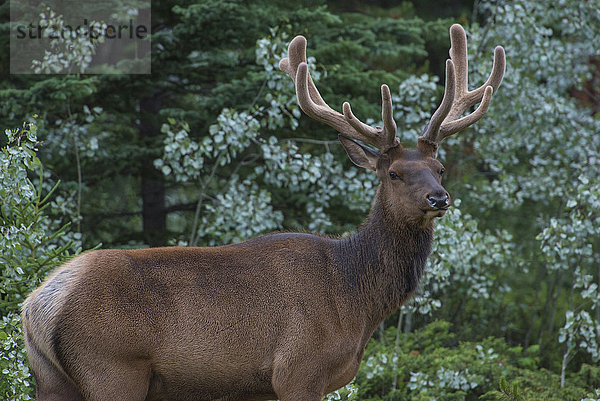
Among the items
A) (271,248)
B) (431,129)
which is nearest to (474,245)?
(431,129)

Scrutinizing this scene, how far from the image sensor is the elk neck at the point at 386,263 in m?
5.21

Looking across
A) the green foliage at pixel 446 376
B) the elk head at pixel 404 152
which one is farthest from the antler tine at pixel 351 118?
the green foliage at pixel 446 376

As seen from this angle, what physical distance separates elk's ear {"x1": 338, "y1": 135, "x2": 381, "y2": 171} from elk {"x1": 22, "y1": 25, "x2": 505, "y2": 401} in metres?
0.02

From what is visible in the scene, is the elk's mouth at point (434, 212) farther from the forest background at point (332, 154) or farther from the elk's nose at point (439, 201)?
the forest background at point (332, 154)

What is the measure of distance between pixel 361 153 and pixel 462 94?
1116 mm

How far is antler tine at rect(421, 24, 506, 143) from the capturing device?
5570 millimetres

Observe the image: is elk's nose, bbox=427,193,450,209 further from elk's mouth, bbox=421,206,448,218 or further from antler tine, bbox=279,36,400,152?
antler tine, bbox=279,36,400,152

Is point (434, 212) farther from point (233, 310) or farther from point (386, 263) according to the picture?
point (233, 310)

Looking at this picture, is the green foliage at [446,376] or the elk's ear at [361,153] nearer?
the elk's ear at [361,153]

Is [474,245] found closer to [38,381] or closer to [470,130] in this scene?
[470,130]

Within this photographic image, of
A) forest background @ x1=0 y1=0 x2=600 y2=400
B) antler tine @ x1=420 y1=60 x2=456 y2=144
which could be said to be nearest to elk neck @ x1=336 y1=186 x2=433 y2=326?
antler tine @ x1=420 y1=60 x2=456 y2=144

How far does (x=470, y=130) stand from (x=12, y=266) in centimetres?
626

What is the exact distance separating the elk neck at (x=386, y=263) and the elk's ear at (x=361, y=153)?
0.37 m

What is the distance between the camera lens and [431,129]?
17.7 feet
